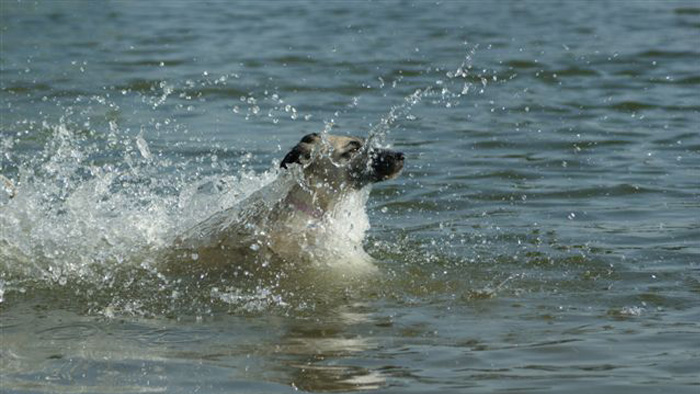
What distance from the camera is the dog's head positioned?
27.3 ft

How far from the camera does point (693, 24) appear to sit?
1892cm

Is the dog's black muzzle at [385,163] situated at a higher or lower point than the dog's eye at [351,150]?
lower

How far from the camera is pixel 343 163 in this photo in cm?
841

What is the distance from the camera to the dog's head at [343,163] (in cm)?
832

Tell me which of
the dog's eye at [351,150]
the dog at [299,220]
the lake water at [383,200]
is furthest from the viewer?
the dog's eye at [351,150]

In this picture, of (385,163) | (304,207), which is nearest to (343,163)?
(385,163)

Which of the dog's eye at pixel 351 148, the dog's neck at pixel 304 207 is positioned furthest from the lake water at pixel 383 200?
the dog's neck at pixel 304 207

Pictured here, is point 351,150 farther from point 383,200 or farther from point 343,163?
point 383,200

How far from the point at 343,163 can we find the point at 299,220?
0.45 meters

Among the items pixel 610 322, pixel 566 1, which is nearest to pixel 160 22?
pixel 566 1

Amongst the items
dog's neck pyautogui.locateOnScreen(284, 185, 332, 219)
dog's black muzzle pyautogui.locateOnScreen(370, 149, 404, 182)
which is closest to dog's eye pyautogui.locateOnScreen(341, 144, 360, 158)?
dog's black muzzle pyautogui.locateOnScreen(370, 149, 404, 182)

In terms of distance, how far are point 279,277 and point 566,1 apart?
14.5 meters

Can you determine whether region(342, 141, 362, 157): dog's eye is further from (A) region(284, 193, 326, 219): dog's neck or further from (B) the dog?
(A) region(284, 193, 326, 219): dog's neck

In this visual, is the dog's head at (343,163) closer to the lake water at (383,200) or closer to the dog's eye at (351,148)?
the dog's eye at (351,148)
